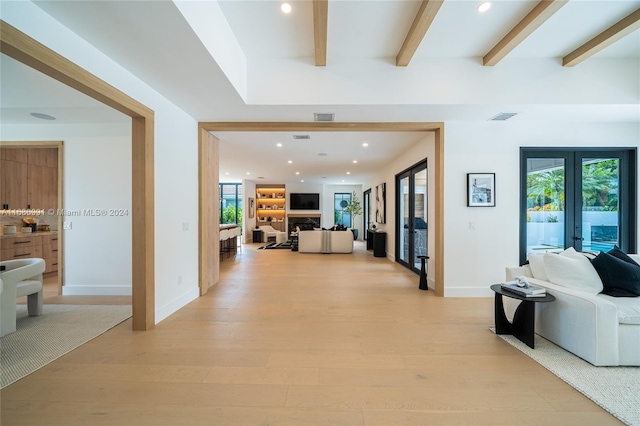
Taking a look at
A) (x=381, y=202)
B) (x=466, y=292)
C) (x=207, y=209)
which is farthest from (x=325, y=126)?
(x=381, y=202)

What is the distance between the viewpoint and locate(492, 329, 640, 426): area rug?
1.75m

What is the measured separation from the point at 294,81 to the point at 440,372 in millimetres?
3588

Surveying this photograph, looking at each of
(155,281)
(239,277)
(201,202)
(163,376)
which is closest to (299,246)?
(239,277)

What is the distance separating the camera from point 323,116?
3.81 meters

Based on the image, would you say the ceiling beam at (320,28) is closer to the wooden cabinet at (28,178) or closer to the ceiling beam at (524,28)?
the ceiling beam at (524,28)

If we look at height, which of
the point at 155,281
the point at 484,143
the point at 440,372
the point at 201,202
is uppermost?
the point at 484,143

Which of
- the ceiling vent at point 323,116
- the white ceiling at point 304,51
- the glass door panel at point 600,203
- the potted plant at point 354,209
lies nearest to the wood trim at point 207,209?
the white ceiling at point 304,51

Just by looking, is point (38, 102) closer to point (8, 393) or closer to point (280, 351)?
point (8, 393)

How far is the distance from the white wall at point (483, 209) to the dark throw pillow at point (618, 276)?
58.6 inches

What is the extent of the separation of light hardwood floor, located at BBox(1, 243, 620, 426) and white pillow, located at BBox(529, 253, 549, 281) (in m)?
0.77

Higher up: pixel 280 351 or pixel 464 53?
pixel 464 53

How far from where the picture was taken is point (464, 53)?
3.28 m

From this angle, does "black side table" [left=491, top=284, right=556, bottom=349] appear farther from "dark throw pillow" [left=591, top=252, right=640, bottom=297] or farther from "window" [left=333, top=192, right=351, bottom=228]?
"window" [left=333, top=192, right=351, bottom=228]

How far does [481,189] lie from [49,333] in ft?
19.6
